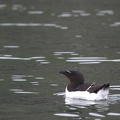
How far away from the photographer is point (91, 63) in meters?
21.6

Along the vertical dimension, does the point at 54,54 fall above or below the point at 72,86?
above

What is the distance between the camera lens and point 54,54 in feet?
76.2

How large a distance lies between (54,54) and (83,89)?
22.4 feet

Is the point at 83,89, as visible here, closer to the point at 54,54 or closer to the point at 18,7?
the point at 54,54

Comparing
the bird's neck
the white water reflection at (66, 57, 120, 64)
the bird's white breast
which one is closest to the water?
the white water reflection at (66, 57, 120, 64)

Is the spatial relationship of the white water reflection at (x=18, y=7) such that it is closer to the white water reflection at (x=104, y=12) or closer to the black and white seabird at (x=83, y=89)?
the white water reflection at (x=104, y=12)

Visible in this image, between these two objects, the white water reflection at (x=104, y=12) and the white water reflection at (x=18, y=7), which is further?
the white water reflection at (x=18, y=7)

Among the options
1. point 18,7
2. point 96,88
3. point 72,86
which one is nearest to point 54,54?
point 72,86

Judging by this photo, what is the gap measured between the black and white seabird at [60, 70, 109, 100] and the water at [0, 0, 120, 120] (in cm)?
19

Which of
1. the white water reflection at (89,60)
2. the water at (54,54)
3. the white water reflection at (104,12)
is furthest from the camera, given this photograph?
the white water reflection at (104,12)

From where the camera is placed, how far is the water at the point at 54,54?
50.4ft

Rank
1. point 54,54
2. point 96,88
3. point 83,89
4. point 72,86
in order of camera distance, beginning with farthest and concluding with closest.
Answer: point 54,54 < point 72,86 < point 83,89 < point 96,88

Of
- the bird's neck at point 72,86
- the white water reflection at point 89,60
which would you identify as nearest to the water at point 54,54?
the white water reflection at point 89,60

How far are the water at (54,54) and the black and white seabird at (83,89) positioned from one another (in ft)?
0.61
